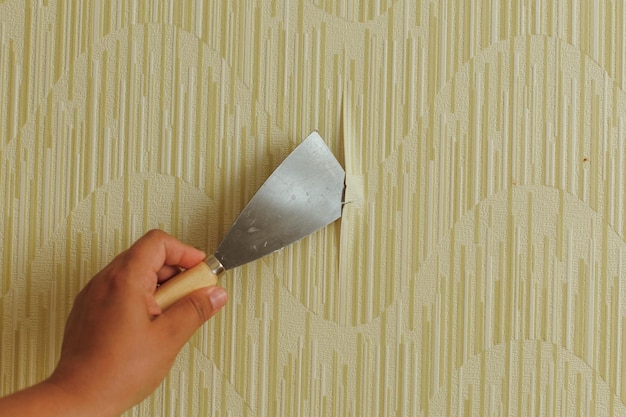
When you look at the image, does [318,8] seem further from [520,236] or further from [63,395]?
[63,395]

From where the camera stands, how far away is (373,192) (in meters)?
0.61

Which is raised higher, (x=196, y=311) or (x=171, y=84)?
(x=171, y=84)

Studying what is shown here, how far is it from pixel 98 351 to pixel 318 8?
0.37 metres

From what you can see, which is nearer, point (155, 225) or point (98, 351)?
point (98, 351)

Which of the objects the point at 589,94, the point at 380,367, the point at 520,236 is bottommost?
the point at 380,367

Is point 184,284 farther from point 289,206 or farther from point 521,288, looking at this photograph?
point 521,288

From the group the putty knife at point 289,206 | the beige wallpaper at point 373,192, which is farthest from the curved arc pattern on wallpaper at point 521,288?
the putty knife at point 289,206

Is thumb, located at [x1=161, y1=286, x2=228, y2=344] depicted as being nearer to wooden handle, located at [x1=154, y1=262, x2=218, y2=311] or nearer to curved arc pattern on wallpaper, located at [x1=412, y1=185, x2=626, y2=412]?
wooden handle, located at [x1=154, y1=262, x2=218, y2=311]

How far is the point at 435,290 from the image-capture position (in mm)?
604

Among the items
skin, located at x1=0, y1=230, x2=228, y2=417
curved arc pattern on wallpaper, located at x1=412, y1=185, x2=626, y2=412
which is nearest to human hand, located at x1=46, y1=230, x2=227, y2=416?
skin, located at x1=0, y1=230, x2=228, y2=417

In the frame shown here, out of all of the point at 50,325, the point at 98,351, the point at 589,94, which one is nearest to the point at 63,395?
the point at 98,351

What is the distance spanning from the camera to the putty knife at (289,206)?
0.58 m

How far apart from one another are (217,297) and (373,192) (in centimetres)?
18

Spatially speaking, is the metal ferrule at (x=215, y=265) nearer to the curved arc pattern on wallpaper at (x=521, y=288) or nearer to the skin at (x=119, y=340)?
the skin at (x=119, y=340)
